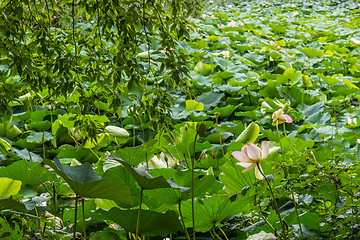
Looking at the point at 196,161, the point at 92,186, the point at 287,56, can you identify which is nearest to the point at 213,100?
the point at 196,161

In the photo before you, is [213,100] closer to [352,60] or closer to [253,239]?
[352,60]

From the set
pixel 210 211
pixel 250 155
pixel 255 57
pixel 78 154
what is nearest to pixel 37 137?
pixel 78 154

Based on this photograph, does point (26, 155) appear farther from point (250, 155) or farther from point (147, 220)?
point (250, 155)

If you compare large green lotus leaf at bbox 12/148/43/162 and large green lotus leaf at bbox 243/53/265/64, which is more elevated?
large green lotus leaf at bbox 12/148/43/162

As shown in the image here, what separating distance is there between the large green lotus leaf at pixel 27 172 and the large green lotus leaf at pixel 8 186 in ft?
1.04

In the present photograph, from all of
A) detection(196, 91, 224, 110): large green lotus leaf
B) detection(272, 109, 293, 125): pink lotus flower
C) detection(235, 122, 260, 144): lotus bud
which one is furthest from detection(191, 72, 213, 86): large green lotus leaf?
detection(272, 109, 293, 125): pink lotus flower

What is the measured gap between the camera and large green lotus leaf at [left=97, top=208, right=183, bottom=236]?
1.04m

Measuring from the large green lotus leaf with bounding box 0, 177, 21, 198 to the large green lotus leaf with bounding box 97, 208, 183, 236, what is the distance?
221mm

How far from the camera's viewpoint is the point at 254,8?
7.64m

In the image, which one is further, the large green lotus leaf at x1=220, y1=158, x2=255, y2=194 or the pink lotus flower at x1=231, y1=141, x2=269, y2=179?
the large green lotus leaf at x1=220, y1=158, x2=255, y2=194

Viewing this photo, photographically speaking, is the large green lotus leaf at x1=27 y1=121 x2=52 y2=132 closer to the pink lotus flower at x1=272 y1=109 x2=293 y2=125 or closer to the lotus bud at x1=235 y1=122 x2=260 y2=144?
the lotus bud at x1=235 y1=122 x2=260 y2=144

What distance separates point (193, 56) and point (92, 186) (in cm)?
307

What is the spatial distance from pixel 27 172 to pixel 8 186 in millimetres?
351

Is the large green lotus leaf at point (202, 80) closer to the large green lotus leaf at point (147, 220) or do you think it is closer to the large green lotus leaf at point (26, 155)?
the large green lotus leaf at point (26, 155)
